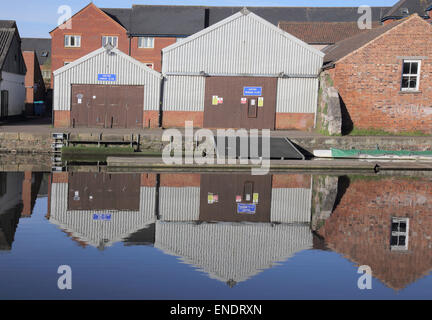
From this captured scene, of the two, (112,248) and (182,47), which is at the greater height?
(182,47)

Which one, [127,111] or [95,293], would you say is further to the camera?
[127,111]

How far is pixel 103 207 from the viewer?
1418 cm

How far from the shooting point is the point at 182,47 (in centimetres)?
2938

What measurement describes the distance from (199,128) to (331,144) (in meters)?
7.77

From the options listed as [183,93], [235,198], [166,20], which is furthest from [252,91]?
[166,20]

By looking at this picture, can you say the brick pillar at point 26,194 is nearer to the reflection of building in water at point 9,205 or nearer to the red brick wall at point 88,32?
the reflection of building in water at point 9,205

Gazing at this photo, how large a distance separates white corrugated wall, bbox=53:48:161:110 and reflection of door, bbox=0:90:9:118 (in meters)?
6.06

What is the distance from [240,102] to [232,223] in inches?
706

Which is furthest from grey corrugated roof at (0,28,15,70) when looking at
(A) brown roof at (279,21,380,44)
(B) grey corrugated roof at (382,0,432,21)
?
(B) grey corrugated roof at (382,0,432,21)

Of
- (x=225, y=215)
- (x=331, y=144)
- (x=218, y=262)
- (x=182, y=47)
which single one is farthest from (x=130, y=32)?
(x=218, y=262)

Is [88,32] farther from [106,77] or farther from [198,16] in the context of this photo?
[106,77]

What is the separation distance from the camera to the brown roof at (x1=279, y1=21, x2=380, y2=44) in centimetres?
4850
